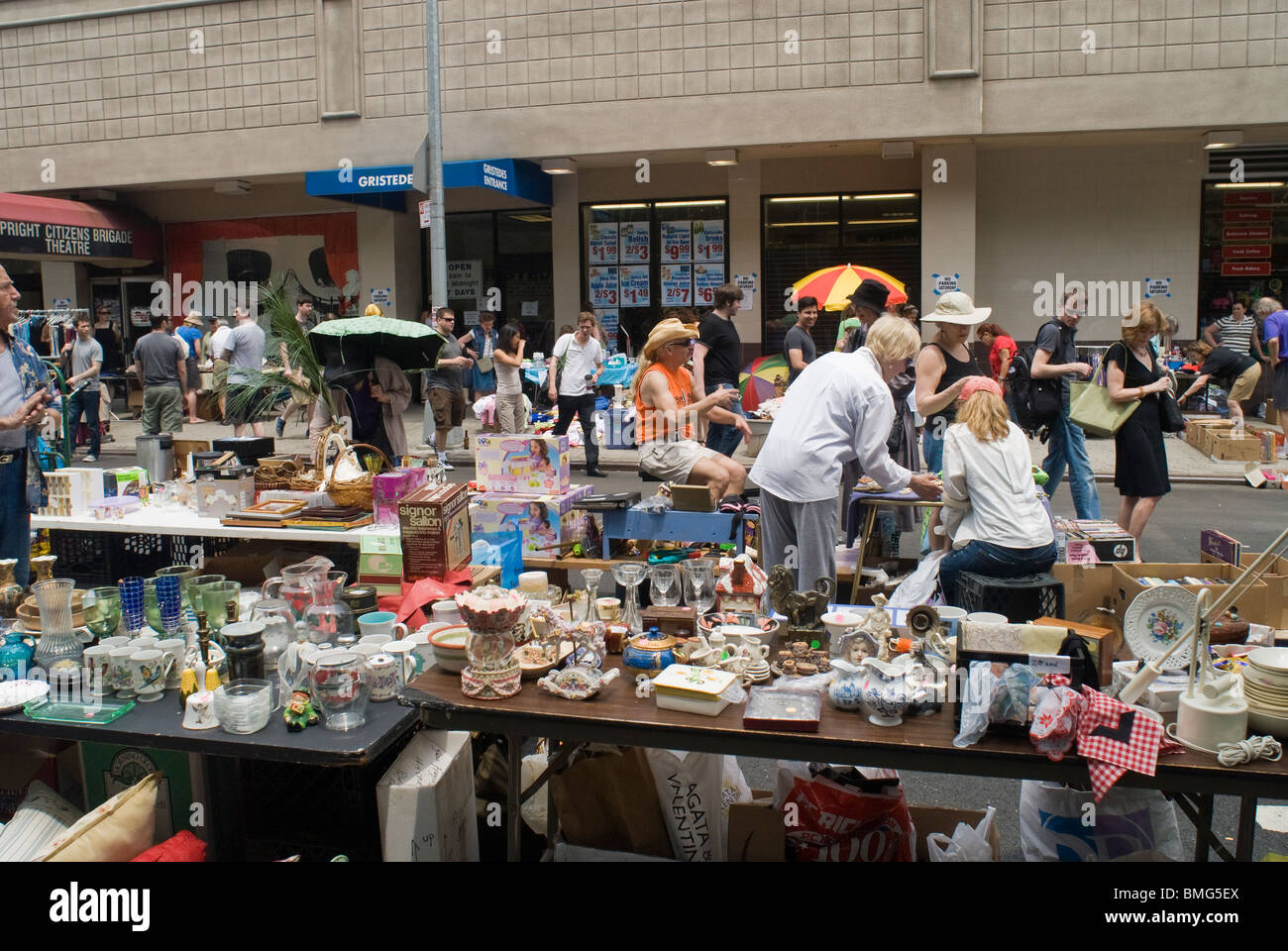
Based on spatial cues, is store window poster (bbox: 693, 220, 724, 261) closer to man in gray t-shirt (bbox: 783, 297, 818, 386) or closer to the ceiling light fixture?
the ceiling light fixture

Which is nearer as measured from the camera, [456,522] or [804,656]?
[804,656]

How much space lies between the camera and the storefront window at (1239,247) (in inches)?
604

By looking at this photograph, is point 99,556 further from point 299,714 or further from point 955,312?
point 955,312

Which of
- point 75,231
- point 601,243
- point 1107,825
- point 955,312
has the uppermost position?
point 75,231

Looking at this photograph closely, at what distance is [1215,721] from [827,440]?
246 cm

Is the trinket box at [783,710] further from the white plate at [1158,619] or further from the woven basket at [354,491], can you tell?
the woven basket at [354,491]

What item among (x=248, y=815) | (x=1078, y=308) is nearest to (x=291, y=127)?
(x=1078, y=308)

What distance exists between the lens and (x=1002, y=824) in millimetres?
3922

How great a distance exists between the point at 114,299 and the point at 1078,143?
17316 millimetres

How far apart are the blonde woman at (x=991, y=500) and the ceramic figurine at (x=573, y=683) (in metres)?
2.43

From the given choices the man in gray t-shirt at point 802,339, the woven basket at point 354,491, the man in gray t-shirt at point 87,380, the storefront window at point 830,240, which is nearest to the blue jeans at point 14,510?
the woven basket at point 354,491

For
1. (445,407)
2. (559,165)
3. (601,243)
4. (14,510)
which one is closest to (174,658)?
(14,510)

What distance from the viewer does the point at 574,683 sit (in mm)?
3113
